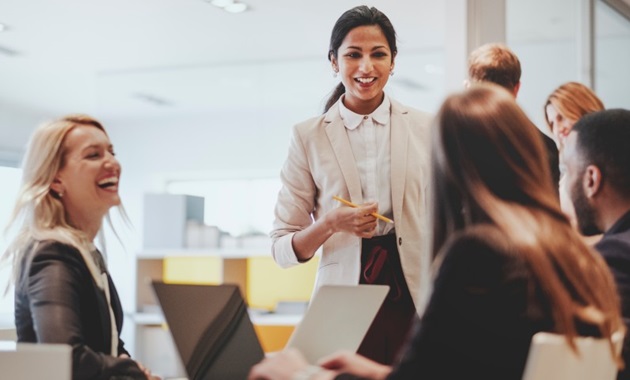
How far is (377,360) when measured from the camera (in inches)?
92.3

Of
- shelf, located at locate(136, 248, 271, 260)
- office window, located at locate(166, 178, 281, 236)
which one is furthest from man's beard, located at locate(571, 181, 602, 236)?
office window, located at locate(166, 178, 281, 236)

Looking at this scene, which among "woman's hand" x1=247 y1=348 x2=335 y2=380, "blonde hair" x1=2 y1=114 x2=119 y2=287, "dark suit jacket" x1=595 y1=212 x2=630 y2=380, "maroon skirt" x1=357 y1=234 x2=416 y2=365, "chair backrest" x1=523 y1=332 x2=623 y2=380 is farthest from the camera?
"maroon skirt" x1=357 y1=234 x2=416 y2=365

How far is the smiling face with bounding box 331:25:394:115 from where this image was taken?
252 cm

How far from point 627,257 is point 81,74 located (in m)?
6.90

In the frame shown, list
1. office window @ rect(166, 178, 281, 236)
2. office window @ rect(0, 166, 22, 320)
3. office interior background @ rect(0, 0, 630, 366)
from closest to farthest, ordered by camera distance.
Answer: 1. office interior background @ rect(0, 0, 630, 366)
2. office window @ rect(166, 178, 281, 236)
3. office window @ rect(0, 166, 22, 320)

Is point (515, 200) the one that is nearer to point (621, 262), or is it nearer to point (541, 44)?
point (621, 262)

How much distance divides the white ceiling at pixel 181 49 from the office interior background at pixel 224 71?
0.01 m

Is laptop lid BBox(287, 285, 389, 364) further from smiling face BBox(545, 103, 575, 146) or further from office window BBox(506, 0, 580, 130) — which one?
office window BBox(506, 0, 580, 130)

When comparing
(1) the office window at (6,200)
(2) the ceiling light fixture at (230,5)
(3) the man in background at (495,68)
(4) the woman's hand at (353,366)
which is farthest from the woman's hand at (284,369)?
(1) the office window at (6,200)

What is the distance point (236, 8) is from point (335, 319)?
466 centimetres

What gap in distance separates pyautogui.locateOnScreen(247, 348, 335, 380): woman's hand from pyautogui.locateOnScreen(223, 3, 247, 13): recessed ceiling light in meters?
4.70

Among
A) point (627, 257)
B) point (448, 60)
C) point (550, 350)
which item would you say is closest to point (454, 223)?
point (550, 350)

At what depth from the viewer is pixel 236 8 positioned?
19.8 feet

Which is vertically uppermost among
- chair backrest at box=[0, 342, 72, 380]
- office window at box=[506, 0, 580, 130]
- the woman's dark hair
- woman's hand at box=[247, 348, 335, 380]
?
office window at box=[506, 0, 580, 130]
